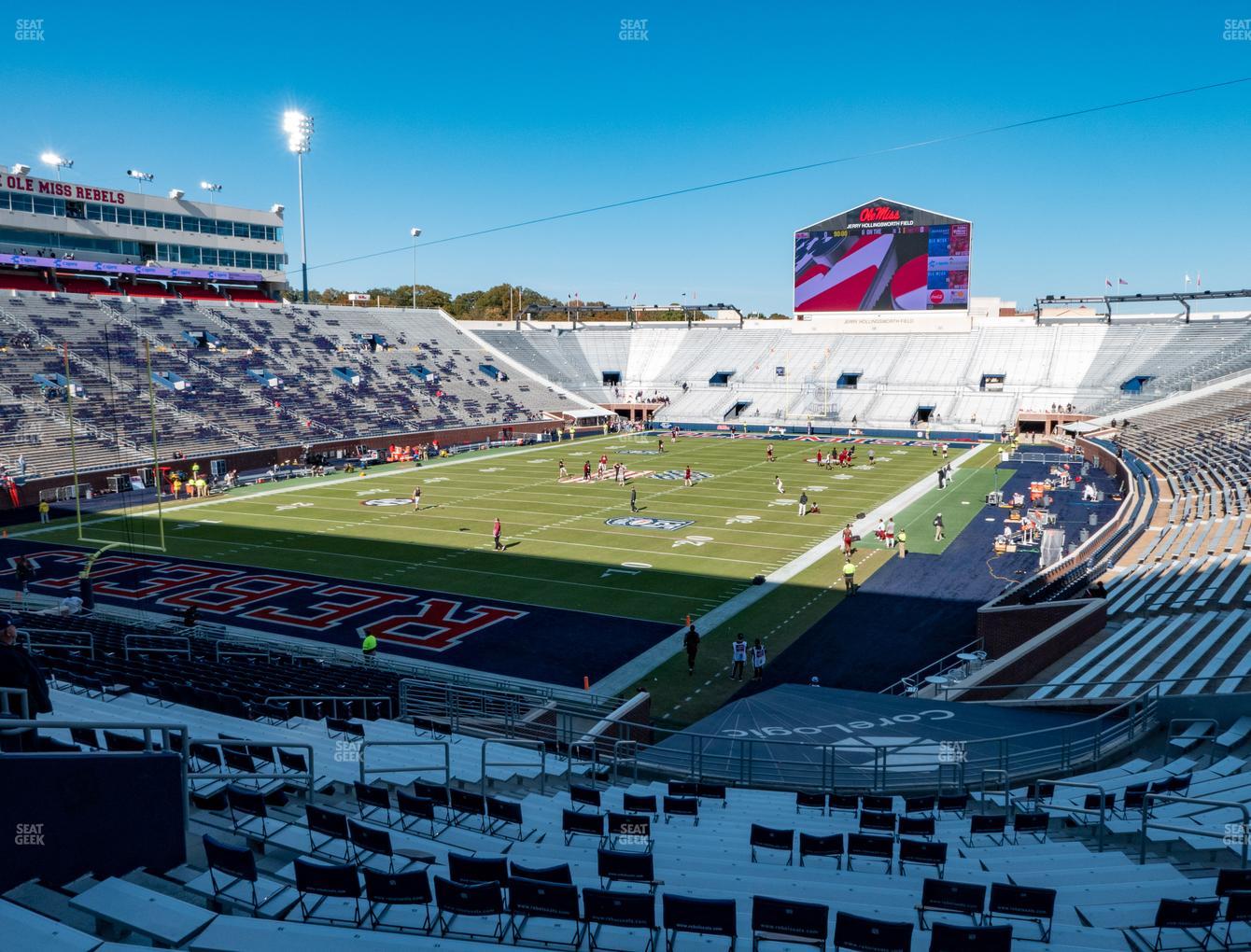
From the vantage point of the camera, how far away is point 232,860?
5996 mm

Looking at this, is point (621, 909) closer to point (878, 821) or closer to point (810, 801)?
point (878, 821)

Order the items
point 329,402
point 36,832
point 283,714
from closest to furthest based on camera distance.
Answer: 1. point 36,832
2. point 283,714
3. point 329,402

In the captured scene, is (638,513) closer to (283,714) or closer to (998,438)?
(283,714)

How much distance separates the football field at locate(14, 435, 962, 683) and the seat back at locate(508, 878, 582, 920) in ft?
43.0

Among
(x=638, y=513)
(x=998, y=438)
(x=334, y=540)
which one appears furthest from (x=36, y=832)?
(x=998, y=438)

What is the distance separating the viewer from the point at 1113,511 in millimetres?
35469

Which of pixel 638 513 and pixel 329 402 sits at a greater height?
pixel 329 402

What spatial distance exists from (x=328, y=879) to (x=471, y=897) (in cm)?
99

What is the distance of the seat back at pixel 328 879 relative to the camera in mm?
6148

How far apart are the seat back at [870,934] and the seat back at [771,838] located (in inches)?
89.2

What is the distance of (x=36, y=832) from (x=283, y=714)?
7728 millimetres

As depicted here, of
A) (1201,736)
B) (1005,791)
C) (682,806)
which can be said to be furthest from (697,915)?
(1201,736)

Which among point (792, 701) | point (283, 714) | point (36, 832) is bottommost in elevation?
point (792, 701)

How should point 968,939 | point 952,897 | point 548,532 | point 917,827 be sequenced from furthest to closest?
point 548,532 < point 917,827 < point 952,897 < point 968,939
